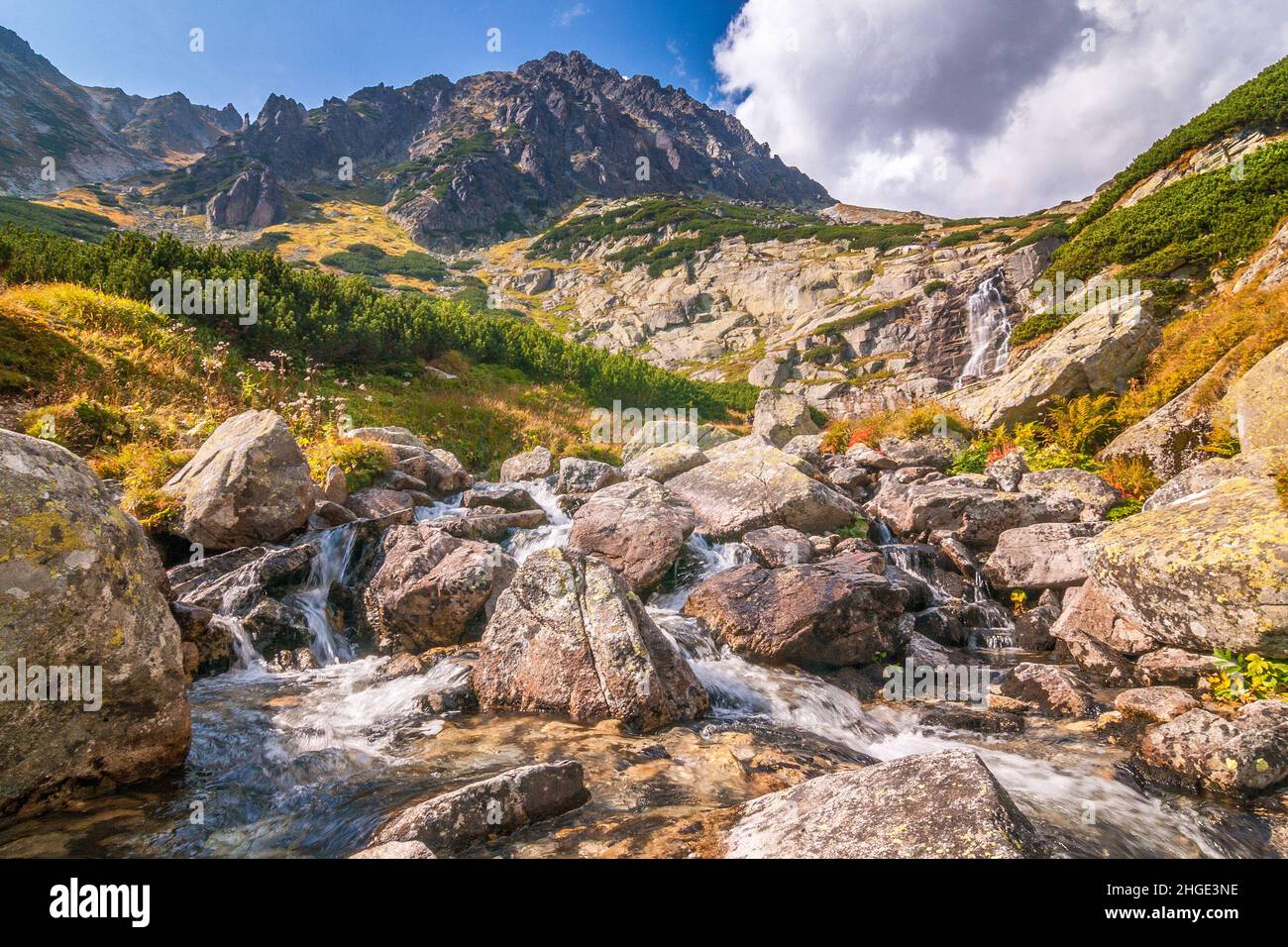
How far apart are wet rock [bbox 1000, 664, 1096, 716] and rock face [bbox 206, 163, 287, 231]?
159739 millimetres

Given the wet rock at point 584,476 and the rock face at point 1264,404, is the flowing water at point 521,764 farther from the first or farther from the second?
the wet rock at point 584,476

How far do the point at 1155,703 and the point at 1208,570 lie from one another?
175 centimetres

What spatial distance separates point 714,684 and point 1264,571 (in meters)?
6.54

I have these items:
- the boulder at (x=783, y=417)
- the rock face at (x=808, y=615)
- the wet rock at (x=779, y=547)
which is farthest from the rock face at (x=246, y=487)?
the boulder at (x=783, y=417)

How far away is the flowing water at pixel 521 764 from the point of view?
3.92 m

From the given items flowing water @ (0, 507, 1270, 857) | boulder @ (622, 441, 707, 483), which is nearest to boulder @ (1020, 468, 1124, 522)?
flowing water @ (0, 507, 1270, 857)

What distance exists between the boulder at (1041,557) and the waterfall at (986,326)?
42017 millimetres

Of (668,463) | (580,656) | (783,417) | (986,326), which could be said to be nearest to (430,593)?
(580,656)

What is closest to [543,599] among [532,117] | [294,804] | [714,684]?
[714,684]

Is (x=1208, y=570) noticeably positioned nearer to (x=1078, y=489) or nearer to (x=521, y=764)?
(x=1078, y=489)

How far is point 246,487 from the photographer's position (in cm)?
950

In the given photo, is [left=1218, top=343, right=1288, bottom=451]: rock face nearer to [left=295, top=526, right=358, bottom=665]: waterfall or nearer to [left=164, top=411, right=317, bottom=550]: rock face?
[left=295, top=526, right=358, bottom=665]: waterfall

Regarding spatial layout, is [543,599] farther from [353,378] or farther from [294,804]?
[353,378]

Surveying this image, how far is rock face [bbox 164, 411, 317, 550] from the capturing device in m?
9.32
